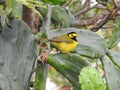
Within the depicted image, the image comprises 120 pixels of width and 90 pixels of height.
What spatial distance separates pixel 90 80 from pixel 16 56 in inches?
7.8

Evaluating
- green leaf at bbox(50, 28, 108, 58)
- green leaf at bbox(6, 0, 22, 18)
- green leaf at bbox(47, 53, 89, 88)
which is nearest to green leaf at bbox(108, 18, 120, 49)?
green leaf at bbox(50, 28, 108, 58)

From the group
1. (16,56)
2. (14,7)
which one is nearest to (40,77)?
(16,56)

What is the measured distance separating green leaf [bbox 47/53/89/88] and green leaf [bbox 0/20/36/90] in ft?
0.20

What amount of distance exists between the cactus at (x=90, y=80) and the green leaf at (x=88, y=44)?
12 cm

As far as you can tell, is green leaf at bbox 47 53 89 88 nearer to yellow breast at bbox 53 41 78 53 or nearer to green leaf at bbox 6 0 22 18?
yellow breast at bbox 53 41 78 53

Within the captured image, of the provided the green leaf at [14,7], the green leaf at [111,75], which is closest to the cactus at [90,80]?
the green leaf at [111,75]

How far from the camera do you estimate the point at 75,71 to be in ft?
3.24

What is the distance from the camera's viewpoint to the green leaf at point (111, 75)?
98cm

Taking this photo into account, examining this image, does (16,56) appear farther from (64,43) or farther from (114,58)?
(114,58)

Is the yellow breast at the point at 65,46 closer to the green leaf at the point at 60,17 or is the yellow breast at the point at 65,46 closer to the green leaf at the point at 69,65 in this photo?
the green leaf at the point at 69,65

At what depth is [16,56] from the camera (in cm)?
95

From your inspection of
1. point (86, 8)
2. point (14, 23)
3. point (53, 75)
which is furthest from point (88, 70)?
point (53, 75)

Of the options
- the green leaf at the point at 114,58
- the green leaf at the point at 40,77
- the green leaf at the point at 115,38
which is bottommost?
the green leaf at the point at 40,77

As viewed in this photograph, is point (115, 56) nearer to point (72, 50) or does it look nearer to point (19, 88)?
point (72, 50)
